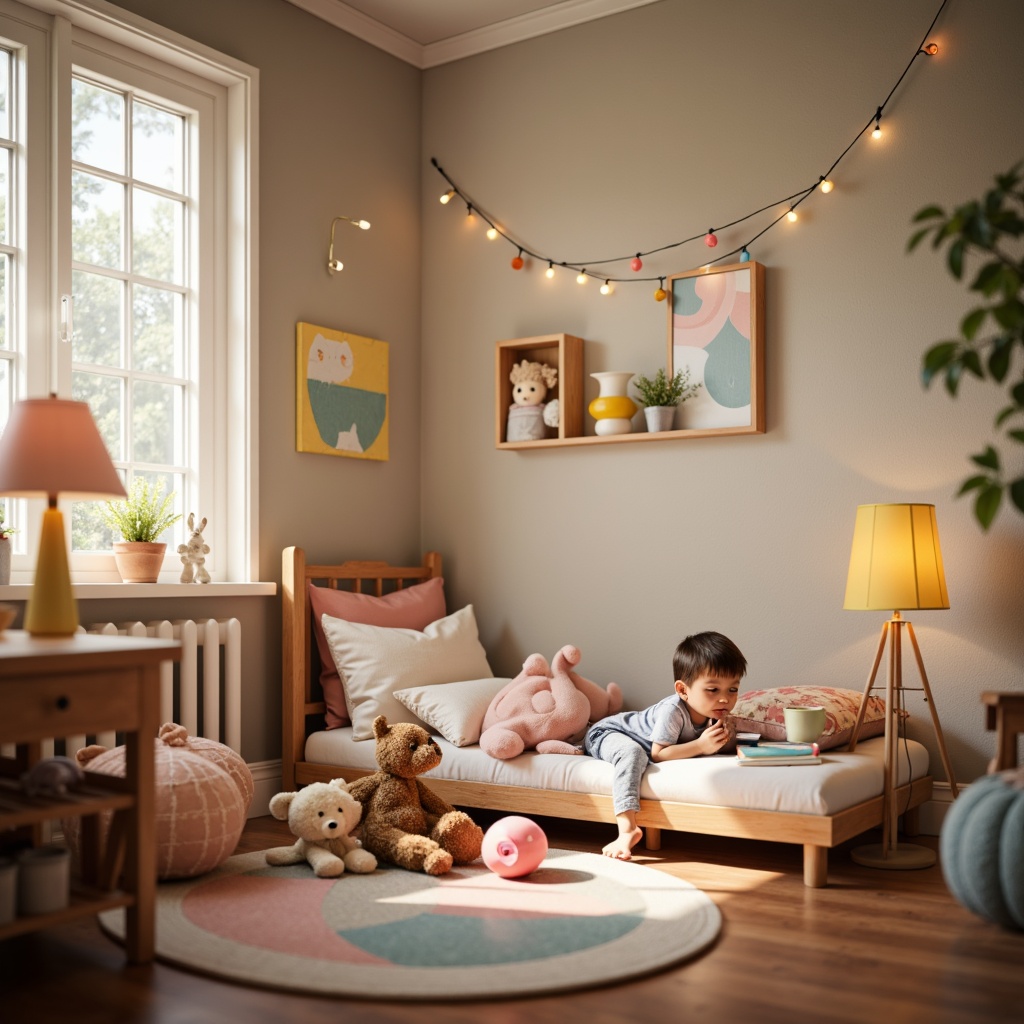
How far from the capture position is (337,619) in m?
3.67

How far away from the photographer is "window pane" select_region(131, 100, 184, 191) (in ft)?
11.5

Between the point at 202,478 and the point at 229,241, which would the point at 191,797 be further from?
the point at 229,241

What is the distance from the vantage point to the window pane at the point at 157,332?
3.48 meters

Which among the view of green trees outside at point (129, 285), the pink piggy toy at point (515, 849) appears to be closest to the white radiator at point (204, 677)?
the view of green trees outside at point (129, 285)

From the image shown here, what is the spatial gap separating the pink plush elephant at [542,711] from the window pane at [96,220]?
175 centimetres

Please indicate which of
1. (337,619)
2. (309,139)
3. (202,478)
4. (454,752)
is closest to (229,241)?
(309,139)

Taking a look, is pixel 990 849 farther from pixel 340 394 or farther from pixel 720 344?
pixel 340 394

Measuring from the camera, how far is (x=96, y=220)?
336 centimetres

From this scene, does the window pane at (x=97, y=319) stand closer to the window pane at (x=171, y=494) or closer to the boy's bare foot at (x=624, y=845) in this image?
the window pane at (x=171, y=494)

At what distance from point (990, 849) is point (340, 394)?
2.58m

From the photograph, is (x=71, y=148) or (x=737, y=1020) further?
(x=71, y=148)

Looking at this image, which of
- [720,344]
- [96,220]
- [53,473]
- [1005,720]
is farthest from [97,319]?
[1005,720]

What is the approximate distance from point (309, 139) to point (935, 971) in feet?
10.4

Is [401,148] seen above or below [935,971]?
above
